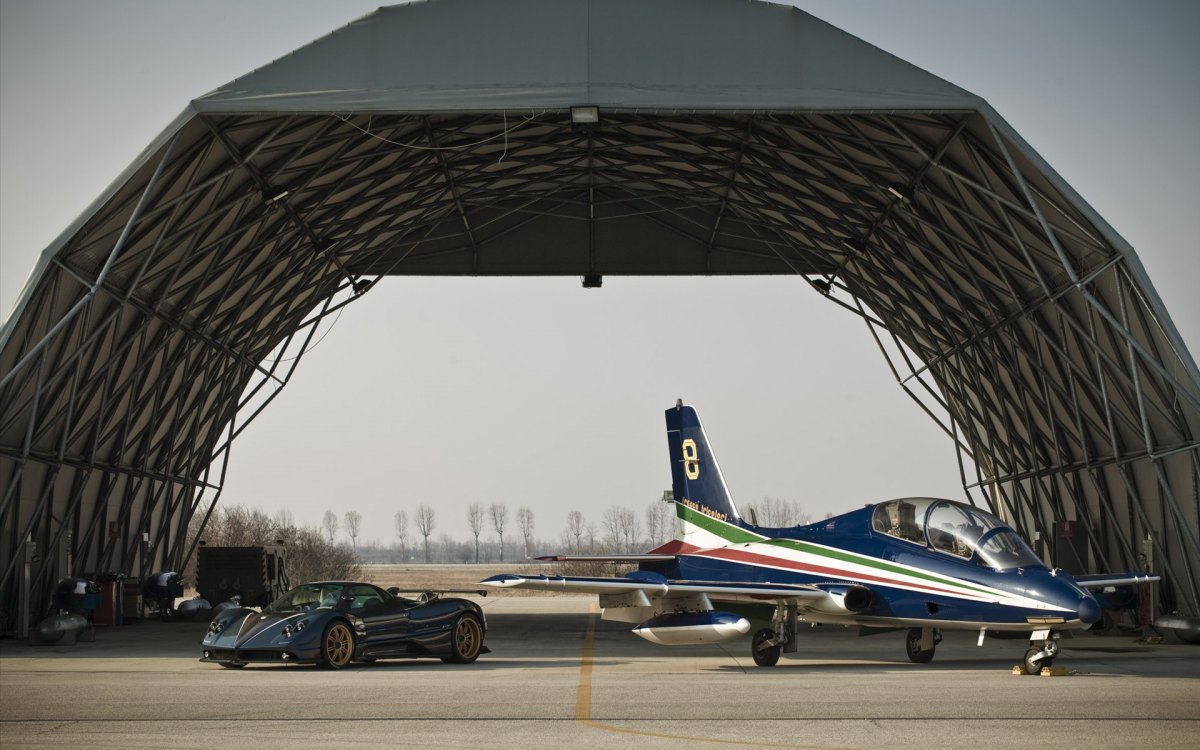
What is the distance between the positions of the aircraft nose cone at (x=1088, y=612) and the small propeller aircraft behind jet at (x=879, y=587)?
0.04 feet

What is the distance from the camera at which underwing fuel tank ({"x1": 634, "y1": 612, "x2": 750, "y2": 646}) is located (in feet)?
54.4

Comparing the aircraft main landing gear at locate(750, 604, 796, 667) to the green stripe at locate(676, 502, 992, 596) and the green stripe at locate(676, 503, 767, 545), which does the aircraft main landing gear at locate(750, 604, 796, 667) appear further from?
the green stripe at locate(676, 503, 767, 545)

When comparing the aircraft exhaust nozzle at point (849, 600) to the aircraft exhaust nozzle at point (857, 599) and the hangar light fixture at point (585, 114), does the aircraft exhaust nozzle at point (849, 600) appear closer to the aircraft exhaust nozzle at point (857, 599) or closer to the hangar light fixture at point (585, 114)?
the aircraft exhaust nozzle at point (857, 599)

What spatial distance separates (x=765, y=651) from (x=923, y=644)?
238 centimetres

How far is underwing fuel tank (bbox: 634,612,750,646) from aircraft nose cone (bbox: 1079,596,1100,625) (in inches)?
173

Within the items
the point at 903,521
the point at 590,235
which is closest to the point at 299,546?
the point at 590,235

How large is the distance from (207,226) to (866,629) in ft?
52.7

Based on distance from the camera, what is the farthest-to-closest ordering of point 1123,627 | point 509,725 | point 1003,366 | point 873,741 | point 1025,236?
point 1003,366 → point 1123,627 → point 1025,236 → point 509,725 → point 873,741

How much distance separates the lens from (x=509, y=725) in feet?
32.1

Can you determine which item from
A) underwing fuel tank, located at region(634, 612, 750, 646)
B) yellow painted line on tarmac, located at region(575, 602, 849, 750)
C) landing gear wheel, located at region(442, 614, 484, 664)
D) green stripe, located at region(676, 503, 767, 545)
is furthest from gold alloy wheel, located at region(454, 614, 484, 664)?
green stripe, located at region(676, 503, 767, 545)

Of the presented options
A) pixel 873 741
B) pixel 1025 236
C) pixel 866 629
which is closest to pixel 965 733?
pixel 873 741

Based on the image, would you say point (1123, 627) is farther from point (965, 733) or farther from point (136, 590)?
point (136, 590)

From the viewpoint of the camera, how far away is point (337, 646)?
16109 mm

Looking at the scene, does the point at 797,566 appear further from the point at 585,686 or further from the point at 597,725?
the point at 597,725
